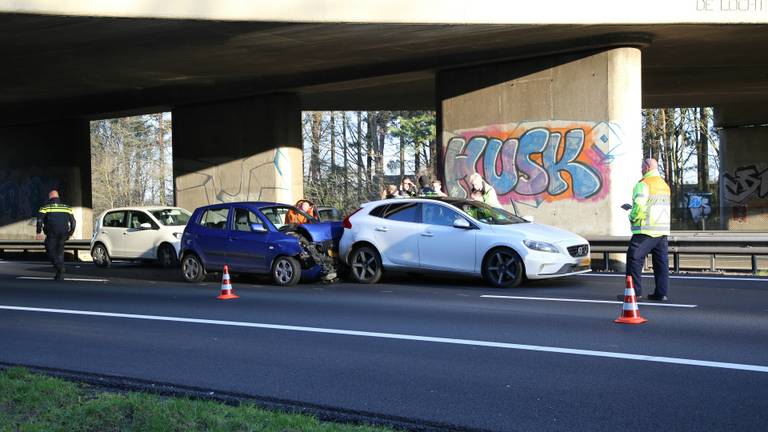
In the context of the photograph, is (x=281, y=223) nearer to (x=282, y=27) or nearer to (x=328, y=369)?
(x=282, y=27)

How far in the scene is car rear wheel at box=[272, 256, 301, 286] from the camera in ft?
48.4

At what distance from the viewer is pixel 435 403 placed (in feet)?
20.2

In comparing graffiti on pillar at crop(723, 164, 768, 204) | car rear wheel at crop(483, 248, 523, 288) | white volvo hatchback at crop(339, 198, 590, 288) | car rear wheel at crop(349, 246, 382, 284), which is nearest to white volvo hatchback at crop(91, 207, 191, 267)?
car rear wheel at crop(349, 246, 382, 284)

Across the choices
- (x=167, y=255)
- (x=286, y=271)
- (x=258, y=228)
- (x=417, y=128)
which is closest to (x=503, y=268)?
(x=286, y=271)

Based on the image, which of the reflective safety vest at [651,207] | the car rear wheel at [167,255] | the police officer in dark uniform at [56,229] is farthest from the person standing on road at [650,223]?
the car rear wheel at [167,255]

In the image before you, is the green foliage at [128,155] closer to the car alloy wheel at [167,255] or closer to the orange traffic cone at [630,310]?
the car alloy wheel at [167,255]

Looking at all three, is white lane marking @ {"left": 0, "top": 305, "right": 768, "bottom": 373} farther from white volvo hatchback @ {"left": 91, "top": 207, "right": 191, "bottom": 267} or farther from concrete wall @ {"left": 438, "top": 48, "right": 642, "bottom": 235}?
concrete wall @ {"left": 438, "top": 48, "right": 642, "bottom": 235}

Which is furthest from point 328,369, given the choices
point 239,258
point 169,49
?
point 169,49

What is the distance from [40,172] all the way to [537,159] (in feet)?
70.8

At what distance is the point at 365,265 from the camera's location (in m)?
14.9

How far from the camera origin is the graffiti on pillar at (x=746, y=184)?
1232 inches

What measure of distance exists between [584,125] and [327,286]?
24.2 feet

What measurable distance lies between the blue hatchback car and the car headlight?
12.3ft

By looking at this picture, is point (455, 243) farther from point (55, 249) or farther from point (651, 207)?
point (55, 249)
